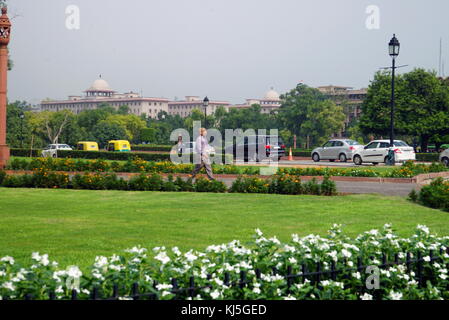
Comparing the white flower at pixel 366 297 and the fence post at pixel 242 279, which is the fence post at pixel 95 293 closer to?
the fence post at pixel 242 279

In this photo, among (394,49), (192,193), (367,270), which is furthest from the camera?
(394,49)

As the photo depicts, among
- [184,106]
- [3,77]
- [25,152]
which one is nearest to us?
[3,77]

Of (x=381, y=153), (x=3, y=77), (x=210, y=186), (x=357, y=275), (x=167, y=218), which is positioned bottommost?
(x=167, y=218)

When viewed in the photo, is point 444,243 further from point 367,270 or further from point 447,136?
point 447,136

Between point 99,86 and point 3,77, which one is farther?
point 99,86

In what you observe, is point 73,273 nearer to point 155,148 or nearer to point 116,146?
point 116,146

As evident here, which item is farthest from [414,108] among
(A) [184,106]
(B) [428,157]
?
(A) [184,106]

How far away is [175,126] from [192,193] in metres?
104

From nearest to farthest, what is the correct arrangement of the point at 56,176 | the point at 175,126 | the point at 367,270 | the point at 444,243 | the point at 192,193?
the point at 367,270
the point at 444,243
the point at 192,193
the point at 56,176
the point at 175,126

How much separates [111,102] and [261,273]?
171909mm

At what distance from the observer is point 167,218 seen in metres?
11.4

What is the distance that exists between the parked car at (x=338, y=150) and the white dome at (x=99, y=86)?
154 meters
